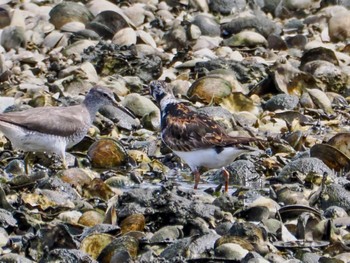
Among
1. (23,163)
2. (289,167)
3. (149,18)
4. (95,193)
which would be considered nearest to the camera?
(95,193)

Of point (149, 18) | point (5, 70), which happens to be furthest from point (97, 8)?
point (5, 70)

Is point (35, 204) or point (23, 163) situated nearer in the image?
point (35, 204)

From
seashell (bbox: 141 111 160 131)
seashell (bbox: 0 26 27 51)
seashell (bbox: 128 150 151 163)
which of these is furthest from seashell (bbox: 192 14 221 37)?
seashell (bbox: 128 150 151 163)

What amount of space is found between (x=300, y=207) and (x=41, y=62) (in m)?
6.56

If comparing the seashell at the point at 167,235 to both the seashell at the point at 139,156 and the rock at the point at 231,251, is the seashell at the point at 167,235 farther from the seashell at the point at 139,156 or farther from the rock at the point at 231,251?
the seashell at the point at 139,156

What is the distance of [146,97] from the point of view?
40.2 feet

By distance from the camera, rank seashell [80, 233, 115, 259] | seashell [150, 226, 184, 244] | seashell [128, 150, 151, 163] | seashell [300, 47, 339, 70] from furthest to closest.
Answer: seashell [300, 47, 339, 70] < seashell [128, 150, 151, 163] < seashell [150, 226, 184, 244] < seashell [80, 233, 115, 259]

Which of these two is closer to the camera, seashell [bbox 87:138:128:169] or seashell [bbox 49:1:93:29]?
seashell [bbox 87:138:128:169]

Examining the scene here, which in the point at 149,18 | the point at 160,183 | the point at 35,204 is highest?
the point at 35,204

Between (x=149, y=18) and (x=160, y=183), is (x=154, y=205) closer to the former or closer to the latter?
(x=160, y=183)

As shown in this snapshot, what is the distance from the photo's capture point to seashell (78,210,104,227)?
7.67 meters

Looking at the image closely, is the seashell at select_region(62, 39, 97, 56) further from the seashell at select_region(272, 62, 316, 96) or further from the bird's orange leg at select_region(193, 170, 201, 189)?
the bird's orange leg at select_region(193, 170, 201, 189)

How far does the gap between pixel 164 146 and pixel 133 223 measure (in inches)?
126

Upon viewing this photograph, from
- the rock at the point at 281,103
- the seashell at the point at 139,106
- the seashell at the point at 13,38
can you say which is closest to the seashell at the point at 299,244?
the seashell at the point at 139,106
